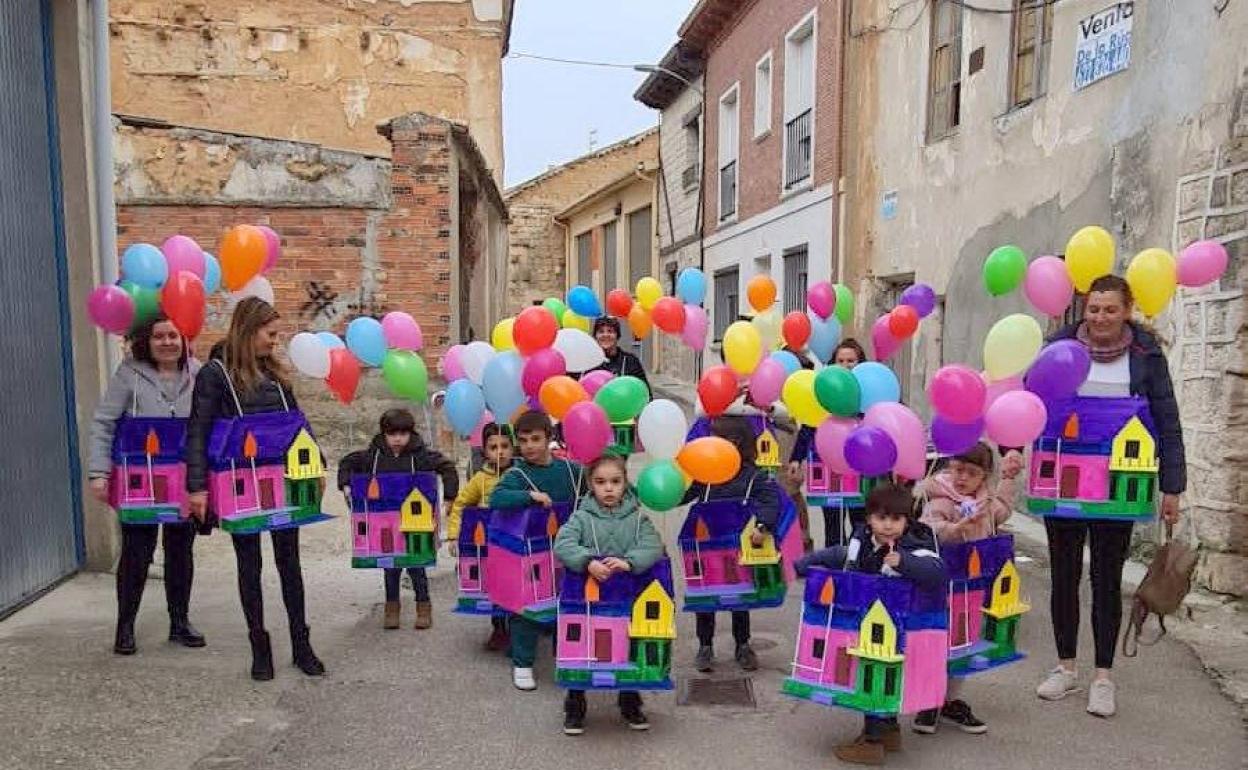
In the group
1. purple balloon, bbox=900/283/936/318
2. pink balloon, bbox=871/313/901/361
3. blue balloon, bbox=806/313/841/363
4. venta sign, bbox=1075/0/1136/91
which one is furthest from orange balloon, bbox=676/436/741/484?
venta sign, bbox=1075/0/1136/91

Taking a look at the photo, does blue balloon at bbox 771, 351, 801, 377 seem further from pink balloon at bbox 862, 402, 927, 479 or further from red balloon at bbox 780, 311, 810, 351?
pink balloon at bbox 862, 402, 927, 479

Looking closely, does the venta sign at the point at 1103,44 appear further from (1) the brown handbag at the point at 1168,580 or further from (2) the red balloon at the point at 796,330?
(1) the brown handbag at the point at 1168,580

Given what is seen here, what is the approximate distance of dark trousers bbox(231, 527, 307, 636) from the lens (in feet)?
13.5

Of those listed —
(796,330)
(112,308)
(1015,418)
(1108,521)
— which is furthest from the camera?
(796,330)

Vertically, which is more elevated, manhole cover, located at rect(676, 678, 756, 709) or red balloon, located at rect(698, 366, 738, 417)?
red balloon, located at rect(698, 366, 738, 417)

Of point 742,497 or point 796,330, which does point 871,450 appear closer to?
point 742,497

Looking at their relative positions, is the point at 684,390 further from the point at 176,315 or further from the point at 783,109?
the point at 176,315

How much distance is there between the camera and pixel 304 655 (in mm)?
4344

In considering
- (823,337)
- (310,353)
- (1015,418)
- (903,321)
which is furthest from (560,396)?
(823,337)

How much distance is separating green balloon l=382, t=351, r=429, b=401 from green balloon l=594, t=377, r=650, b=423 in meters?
1.28

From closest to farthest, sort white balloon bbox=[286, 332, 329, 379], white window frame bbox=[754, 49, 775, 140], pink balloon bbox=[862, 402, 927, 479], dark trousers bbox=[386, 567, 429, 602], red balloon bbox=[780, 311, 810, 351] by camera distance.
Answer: pink balloon bbox=[862, 402, 927, 479]
white balloon bbox=[286, 332, 329, 379]
dark trousers bbox=[386, 567, 429, 602]
red balloon bbox=[780, 311, 810, 351]
white window frame bbox=[754, 49, 775, 140]

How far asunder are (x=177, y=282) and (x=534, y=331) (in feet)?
5.05

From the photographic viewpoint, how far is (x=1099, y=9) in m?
6.95

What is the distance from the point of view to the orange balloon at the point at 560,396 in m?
4.00
